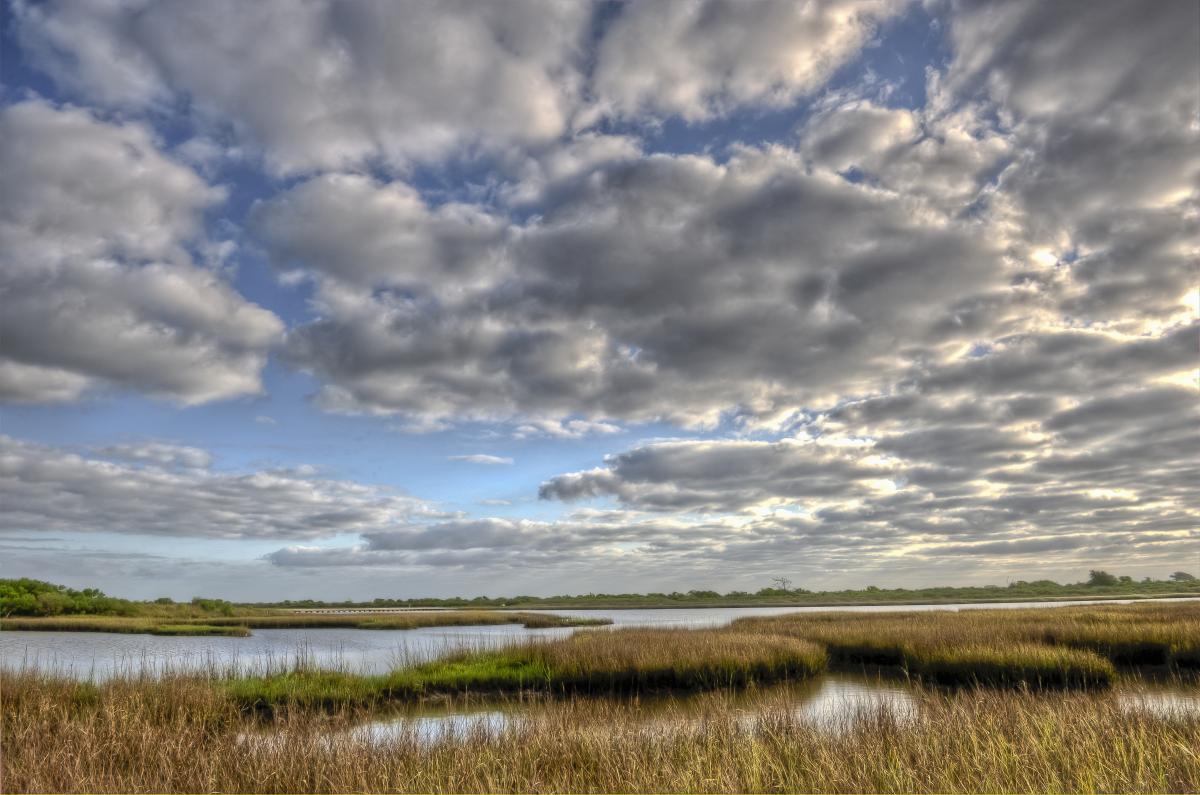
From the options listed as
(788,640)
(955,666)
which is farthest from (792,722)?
(788,640)

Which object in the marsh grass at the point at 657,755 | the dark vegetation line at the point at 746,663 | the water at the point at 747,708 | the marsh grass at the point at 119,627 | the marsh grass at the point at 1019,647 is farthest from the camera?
the marsh grass at the point at 119,627

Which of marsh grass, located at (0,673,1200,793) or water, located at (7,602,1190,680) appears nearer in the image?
marsh grass, located at (0,673,1200,793)

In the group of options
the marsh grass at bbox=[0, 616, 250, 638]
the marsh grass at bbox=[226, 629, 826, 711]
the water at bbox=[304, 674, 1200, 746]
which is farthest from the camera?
the marsh grass at bbox=[0, 616, 250, 638]

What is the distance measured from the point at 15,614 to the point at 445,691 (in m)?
62.7

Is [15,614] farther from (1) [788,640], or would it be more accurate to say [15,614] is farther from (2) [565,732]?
(2) [565,732]

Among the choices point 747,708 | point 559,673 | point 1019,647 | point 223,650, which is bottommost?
point 223,650

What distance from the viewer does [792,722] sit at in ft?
37.3

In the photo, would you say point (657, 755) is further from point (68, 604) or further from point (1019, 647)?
point (68, 604)

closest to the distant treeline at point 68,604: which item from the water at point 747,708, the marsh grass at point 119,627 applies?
the marsh grass at point 119,627

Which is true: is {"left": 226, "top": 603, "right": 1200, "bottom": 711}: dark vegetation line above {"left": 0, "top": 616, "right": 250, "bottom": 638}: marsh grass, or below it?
above

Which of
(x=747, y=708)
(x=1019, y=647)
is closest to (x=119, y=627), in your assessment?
(x=747, y=708)

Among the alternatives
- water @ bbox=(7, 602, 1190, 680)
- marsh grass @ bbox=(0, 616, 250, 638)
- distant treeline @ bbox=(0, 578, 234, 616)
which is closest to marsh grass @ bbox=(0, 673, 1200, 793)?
water @ bbox=(7, 602, 1190, 680)

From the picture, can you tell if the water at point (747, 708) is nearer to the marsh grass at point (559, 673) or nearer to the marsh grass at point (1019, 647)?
the marsh grass at point (559, 673)

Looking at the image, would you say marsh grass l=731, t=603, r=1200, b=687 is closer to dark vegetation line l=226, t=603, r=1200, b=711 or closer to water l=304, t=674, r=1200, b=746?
dark vegetation line l=226, t=603, r=1200, b=711
